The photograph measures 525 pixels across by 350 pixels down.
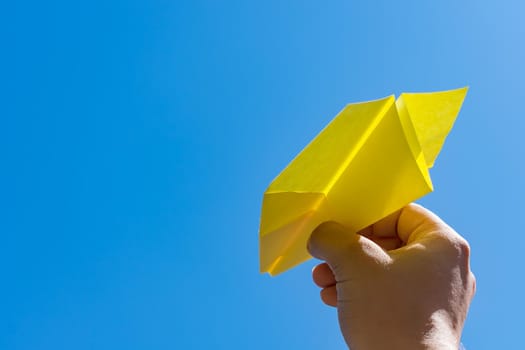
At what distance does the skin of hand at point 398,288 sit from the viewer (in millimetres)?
767

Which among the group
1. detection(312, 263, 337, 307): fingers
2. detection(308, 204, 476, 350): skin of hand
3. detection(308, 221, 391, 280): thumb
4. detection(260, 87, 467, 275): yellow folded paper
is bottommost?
detection(308, 204, 476, 350): skin of hand

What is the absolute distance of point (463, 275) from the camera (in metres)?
0.88

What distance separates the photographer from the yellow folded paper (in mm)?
827

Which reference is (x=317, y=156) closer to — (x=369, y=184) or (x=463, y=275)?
(x=369, y=184)

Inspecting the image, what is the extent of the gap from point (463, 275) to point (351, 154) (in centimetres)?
30

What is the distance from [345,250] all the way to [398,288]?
10 cm

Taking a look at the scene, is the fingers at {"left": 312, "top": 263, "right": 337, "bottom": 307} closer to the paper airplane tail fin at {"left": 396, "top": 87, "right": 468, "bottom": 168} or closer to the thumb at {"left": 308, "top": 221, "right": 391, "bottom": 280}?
the thumb at {"left": 308, "top": 221, "right": 391, "bottom": 280}

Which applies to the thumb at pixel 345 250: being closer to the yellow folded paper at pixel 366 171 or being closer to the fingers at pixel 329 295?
the yellow folded paper at pixel 366 171

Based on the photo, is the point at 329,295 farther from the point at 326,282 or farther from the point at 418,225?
the point at 418,225

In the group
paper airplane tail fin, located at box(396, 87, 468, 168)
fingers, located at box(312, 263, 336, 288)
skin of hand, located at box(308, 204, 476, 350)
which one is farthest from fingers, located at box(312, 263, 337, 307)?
paper airplane tail fin, located at box(396, 87, 468, 168)

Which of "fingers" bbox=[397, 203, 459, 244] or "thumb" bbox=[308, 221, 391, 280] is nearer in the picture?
"thumb" bbox=[308, 221, 391, 280]

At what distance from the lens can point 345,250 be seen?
2.65 feet

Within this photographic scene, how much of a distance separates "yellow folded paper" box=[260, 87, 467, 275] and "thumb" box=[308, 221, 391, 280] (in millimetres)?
47

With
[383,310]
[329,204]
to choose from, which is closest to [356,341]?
[383,310]
